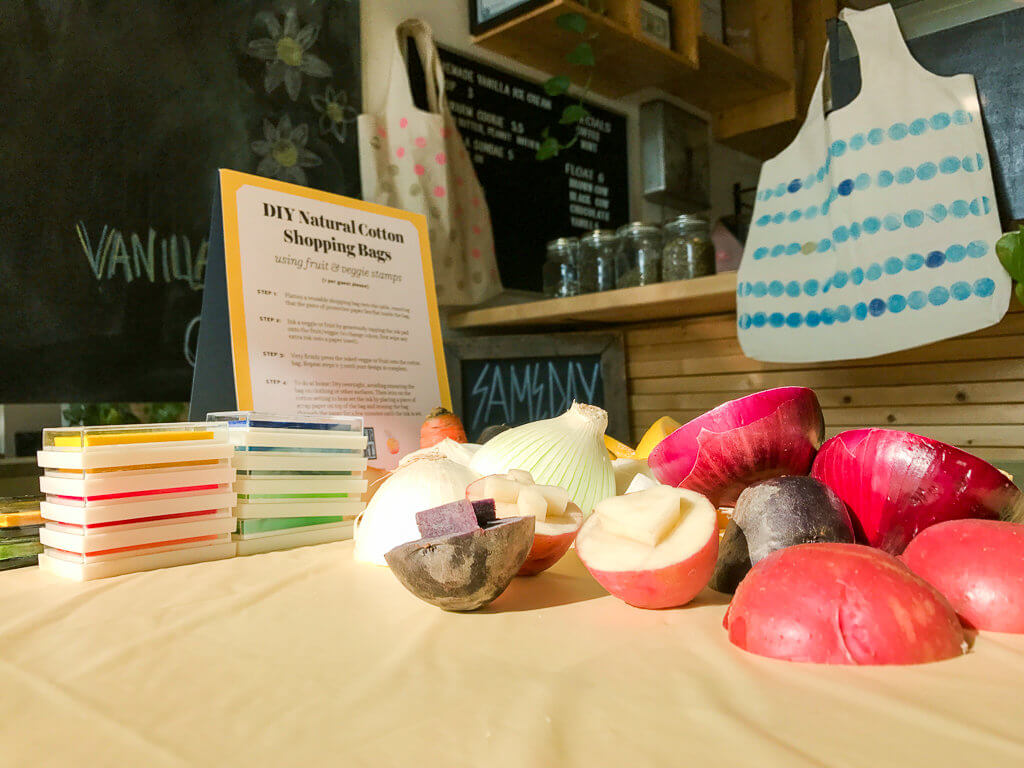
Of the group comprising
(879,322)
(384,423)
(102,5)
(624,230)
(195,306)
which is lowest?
(384,423)

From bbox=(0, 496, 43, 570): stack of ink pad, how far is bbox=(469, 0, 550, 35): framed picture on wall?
1403mm

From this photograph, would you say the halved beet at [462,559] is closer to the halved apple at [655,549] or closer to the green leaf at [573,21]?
the halved apple at [655,549]

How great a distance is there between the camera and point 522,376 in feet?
5.44

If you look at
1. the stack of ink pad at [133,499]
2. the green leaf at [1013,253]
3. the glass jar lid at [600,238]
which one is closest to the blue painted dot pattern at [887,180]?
Result: the green leaf at [1013,253]

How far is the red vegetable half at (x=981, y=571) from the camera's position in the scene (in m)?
0.45

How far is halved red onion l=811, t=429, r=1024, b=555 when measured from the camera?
53cm

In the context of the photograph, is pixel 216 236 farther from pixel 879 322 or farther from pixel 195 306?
pixel 879 322

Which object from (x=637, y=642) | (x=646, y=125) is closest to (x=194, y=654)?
(x=637, y=642)

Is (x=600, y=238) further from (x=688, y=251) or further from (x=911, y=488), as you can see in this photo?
(x=911, y=488)

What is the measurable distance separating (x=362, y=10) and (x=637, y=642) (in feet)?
5.15

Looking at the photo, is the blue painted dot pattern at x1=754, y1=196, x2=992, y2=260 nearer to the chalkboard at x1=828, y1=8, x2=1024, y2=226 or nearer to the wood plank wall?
the chalkboard at x1=828, y1=8, x2=1024, y2=226

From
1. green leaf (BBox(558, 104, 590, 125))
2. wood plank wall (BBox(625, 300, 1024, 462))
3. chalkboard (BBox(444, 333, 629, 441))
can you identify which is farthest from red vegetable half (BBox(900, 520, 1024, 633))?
green leaf (BBox(558, 104, 590, 125))

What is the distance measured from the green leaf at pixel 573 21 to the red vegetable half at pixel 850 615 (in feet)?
4.85

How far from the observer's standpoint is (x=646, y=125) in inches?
88.7
